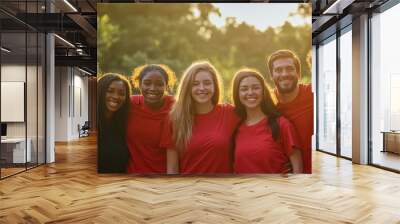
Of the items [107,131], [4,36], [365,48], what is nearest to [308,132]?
[365,48]

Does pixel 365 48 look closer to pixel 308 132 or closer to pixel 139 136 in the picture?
pixel 308 132

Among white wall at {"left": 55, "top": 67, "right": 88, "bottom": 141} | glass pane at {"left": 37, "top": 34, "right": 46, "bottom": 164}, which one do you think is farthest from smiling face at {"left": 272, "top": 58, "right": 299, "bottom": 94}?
white wall at {"left": 55, "top": 67, "right": 88, "bottom": 141}

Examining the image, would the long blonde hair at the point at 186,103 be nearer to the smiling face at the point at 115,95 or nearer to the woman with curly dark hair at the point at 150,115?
the woman with curly dark hair at the point at 150,115

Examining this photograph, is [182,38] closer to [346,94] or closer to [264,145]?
[264,145]

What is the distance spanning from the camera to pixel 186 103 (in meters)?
6.79

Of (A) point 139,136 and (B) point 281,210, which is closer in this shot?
(B) point 281,210

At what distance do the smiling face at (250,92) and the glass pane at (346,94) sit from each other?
3.42m

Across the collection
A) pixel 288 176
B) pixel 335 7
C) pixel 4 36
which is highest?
pixel 335 7

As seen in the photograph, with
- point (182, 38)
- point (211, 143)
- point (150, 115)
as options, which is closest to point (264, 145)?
point (211, 143)

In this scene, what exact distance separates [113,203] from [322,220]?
2.41 metres

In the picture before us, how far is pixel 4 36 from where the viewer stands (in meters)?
6.67

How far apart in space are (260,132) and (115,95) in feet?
→ 8.41

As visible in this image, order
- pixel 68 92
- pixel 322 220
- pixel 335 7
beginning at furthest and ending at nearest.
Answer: pixel 68 92 < pixel 335 7 < pixel 322 220

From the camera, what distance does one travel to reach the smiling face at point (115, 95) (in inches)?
270
